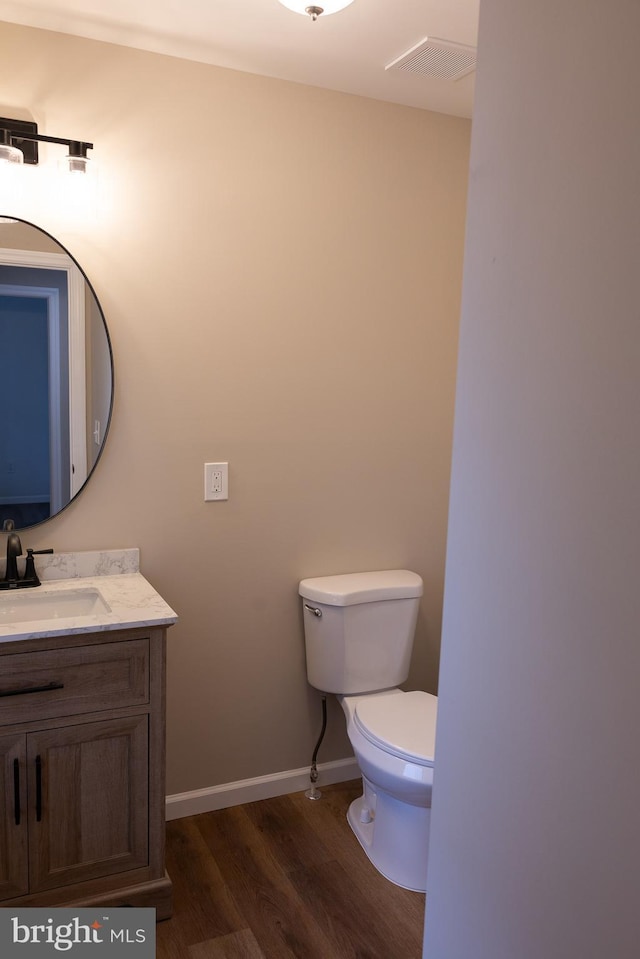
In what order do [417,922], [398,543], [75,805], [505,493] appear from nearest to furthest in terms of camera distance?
1. [505,493]
2. [75,805]
3. [417,922]
4. [398,543]

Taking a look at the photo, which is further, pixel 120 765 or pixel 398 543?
pixel 398 543

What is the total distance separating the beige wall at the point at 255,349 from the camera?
232cm

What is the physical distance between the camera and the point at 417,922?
215 cm

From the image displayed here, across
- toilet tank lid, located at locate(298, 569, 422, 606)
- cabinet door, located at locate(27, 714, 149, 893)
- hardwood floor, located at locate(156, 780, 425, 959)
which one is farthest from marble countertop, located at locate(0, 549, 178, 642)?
hardwood floor, located at locate(156, 780, 425, 959)

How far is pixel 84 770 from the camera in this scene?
1972 millimetres

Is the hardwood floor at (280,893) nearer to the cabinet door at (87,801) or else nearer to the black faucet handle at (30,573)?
the cabinet door at (87,801)

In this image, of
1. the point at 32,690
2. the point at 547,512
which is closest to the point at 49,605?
the point at 32,690

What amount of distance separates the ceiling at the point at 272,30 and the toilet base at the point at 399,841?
88.8 inches

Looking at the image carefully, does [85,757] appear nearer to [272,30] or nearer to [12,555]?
[12,555]

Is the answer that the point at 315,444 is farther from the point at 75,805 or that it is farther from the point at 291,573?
the point at 75,805

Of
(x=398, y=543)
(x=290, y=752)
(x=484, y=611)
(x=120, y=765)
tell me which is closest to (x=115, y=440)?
(x=120, y=765)

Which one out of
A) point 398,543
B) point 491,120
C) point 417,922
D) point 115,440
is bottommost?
point 417,922

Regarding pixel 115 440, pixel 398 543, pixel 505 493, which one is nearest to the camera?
pixel 505 493

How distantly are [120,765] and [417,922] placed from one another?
0.95 meters
